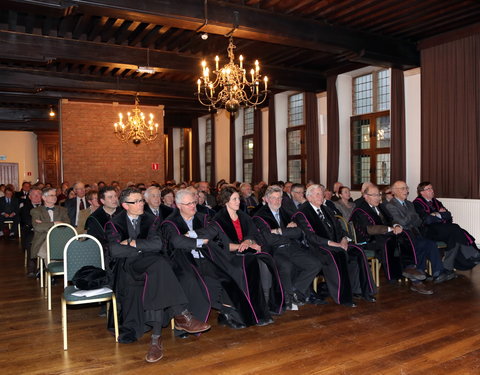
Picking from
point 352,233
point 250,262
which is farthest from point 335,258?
point 250,262

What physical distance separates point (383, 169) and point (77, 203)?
6.21m

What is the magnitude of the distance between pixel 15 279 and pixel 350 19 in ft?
21.1

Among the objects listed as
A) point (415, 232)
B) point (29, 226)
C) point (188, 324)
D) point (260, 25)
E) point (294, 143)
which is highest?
point (260, 25)

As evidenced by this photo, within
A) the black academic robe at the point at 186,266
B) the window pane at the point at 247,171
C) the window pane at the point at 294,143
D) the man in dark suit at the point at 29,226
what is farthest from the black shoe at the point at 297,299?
the window pane at the point at 247,171

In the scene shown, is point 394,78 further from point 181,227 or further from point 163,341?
point 163,341

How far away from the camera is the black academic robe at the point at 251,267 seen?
427 centimetres

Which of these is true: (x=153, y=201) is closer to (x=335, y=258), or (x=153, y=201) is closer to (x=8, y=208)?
(x=335, y=258)

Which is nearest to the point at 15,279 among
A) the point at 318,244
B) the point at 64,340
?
the point at 64,340

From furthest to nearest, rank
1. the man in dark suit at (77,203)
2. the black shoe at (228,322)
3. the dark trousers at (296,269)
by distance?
the man in dark suit at (77,203)
the dark trousers at (296,269)
the black shoe at (228,322)

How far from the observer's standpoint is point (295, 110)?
12234 millimetres

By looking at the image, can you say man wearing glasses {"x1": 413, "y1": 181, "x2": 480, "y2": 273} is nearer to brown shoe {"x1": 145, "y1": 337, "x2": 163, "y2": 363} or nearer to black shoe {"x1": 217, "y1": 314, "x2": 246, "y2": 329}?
black shoe {"x1": 217, "y1": 314, "x2": 246, "y2": 329}

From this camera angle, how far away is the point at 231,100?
6.17 m

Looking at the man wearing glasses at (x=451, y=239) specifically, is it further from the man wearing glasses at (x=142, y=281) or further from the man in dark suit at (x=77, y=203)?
the man in dark suit at (x=77, y=203)

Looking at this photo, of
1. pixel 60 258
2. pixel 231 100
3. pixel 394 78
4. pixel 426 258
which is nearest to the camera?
pixel 60 258
